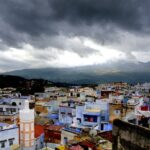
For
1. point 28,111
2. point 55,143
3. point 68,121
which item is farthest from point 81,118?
point 28,111

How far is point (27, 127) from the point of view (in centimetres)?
2752

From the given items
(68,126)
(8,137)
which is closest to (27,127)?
(8,137)

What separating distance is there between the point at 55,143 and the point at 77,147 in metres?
15.4

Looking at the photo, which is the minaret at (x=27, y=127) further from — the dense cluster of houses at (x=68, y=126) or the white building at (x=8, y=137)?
the white building at (x=8, y=137)

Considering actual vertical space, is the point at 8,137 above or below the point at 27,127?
below

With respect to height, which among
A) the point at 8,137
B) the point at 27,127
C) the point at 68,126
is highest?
the point at 27,127

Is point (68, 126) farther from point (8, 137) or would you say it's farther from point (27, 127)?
point (27, 127)

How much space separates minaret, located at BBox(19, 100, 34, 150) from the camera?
1065 inches

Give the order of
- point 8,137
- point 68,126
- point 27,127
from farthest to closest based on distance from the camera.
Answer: point 68,126, point 8,137, point 27,127

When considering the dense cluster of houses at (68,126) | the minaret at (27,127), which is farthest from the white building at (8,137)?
the minaret at (27,127)

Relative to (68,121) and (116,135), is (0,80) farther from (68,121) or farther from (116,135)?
(116,135)

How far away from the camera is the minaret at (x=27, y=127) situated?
88.7 feet

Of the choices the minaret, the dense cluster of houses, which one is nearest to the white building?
the dense cluster of houses

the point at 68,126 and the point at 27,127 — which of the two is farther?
the point at 68,126
